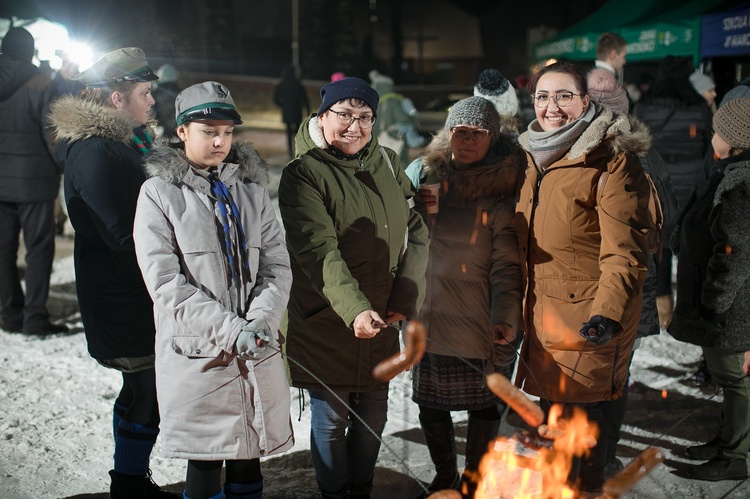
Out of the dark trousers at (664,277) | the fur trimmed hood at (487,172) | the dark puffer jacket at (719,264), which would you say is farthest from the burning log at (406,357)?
the dark trousers at (664,277)

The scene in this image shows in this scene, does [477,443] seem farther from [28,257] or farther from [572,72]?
[28,257]

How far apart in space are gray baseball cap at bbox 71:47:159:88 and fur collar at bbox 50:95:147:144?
0.16 metres

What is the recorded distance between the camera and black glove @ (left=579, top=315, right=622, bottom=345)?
3.28 m

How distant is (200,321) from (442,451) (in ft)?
5.67

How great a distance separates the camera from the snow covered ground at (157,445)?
418 cm

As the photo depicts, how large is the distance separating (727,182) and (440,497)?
2.38 metres

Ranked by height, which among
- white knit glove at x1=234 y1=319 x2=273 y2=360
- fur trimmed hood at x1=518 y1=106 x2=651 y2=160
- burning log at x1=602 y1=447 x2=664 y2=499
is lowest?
burning log at x1=602 y1=447 x2=664 y2=499

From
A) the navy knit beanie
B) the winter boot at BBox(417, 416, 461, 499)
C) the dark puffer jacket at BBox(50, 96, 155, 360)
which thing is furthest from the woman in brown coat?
the dark puffer jacket at BBox(50, 96, 155, 360)

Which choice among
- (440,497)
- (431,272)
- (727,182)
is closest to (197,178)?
(431,272)

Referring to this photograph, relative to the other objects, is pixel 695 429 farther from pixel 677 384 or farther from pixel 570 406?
pixel 570 406

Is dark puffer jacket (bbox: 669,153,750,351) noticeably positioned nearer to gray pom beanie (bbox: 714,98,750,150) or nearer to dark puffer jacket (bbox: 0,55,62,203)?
gray pom beanie (bbox: 714,98,750,150)

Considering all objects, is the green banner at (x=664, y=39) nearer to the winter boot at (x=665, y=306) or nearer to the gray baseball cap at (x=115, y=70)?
the winter boot at (x=665, y=306)

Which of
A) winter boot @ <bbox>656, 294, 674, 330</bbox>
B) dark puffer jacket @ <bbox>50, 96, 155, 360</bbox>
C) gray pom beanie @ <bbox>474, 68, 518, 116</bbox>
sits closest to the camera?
dark puffer jacket @ <bbox>50, 96, 155, 360</bbox>

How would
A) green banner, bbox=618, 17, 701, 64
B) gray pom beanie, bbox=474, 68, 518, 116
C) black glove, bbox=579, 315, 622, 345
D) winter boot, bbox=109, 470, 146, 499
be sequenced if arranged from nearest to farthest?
black glove, bbox=579, 315, 622, 345
winter boot, bbox=109, 470, 146, 499
gray pom beanie, bbox=474, 68, 518, 116
green banner, bbox=618, 17, 701, 64
